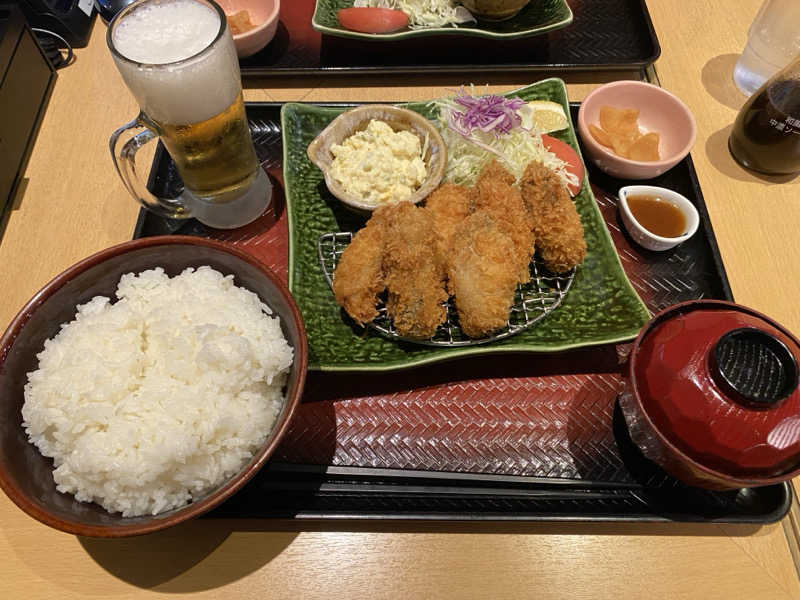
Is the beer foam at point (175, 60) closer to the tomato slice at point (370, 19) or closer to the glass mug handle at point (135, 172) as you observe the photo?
the glass mug handle at point (135, 172)

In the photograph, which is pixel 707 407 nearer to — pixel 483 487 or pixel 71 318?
pixel 483 487

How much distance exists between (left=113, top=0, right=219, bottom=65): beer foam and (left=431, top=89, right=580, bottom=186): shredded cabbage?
1220mm

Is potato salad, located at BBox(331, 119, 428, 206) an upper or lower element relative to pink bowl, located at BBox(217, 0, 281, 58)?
lower

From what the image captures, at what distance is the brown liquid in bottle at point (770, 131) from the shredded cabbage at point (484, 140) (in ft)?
3.20

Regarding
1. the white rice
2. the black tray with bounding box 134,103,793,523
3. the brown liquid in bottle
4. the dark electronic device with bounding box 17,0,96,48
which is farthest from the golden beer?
the brown liquid in bottle

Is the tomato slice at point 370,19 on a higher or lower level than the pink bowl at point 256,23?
lower

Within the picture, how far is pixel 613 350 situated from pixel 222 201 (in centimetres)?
186

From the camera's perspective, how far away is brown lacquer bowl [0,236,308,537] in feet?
4.75

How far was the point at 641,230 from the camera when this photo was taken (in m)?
2.32

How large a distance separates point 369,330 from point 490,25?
6.67 feet

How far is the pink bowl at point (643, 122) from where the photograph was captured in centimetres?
249

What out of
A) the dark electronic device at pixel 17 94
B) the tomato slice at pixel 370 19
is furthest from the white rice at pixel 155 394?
the tomato slice at pixel 370 19

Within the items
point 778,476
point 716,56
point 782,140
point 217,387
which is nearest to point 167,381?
point 217,387

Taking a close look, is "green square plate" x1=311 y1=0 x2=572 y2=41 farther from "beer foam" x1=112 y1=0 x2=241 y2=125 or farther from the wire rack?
the wire rack
